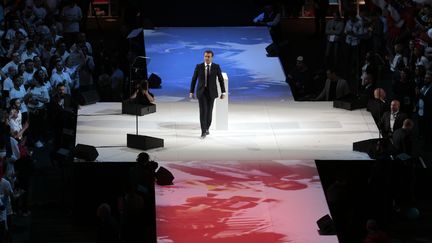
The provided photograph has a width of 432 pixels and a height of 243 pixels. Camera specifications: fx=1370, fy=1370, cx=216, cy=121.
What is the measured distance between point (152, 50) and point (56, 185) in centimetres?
755

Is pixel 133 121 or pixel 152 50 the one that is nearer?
pixel 133 121

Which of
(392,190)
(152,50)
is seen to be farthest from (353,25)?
(392,190)

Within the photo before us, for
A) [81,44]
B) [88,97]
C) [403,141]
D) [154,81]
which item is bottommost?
[88,97]

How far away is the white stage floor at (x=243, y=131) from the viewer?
22922 mm

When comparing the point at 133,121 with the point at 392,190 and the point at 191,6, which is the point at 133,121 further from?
the point at 191,6

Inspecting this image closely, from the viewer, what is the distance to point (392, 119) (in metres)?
23.1

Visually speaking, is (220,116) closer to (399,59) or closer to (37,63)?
(37,63)

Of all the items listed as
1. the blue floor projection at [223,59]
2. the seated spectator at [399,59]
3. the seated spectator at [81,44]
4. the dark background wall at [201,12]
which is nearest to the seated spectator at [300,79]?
the blue floor projection at [223,59]

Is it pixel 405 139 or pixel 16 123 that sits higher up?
pixel 405 139

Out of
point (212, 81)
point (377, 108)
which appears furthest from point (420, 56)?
point (212, 81)

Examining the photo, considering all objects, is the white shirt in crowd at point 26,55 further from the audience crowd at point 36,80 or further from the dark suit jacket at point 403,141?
the dark suit jacket at point 403,141

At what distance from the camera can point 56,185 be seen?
22797 mm

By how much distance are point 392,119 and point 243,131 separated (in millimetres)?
2738

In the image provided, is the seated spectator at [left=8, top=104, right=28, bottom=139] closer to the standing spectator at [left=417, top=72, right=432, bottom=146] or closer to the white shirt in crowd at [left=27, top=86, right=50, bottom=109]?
the white shirt in crowd at [left=27, top=86, right=50, bottom=109]
